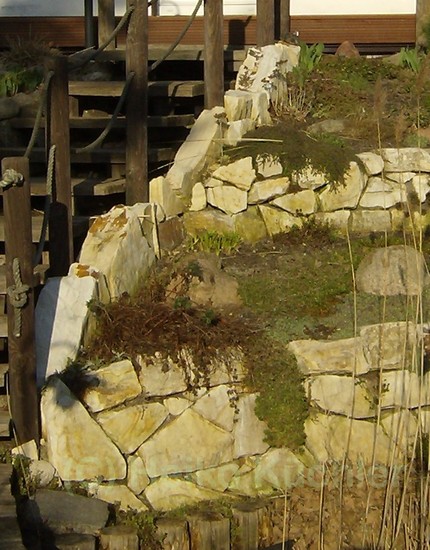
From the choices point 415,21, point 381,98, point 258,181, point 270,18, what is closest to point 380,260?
point 258,181

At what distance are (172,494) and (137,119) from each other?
222cm

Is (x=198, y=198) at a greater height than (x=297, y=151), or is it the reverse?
(x=297, y=151)

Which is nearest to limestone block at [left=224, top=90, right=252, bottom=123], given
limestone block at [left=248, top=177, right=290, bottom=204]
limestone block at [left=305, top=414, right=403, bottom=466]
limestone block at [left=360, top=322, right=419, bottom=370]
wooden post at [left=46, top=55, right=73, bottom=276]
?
limestone block at [left=248, top=177, right=290, bottom=204]

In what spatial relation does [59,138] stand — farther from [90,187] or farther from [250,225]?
[250,225]

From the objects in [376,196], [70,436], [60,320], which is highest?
Result: [376,196]

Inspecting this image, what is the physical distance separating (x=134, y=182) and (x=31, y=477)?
1984mm

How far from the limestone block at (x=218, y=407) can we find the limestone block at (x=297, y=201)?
5.67 feet

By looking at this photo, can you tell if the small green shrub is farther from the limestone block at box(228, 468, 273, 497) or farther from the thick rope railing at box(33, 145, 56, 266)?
the limestone block at box(228, 468, 273, 497)

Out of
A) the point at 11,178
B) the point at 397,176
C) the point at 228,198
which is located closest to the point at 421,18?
the point at 397,176

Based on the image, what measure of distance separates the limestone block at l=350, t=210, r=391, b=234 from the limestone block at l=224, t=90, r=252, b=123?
1000mm

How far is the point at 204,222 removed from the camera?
7.23 metres

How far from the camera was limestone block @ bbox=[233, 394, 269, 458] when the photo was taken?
5.98 meters

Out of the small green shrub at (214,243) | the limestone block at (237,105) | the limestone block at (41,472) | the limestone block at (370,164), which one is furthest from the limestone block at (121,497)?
the limestone block at (237,105)

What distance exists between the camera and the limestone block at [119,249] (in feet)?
20.5
